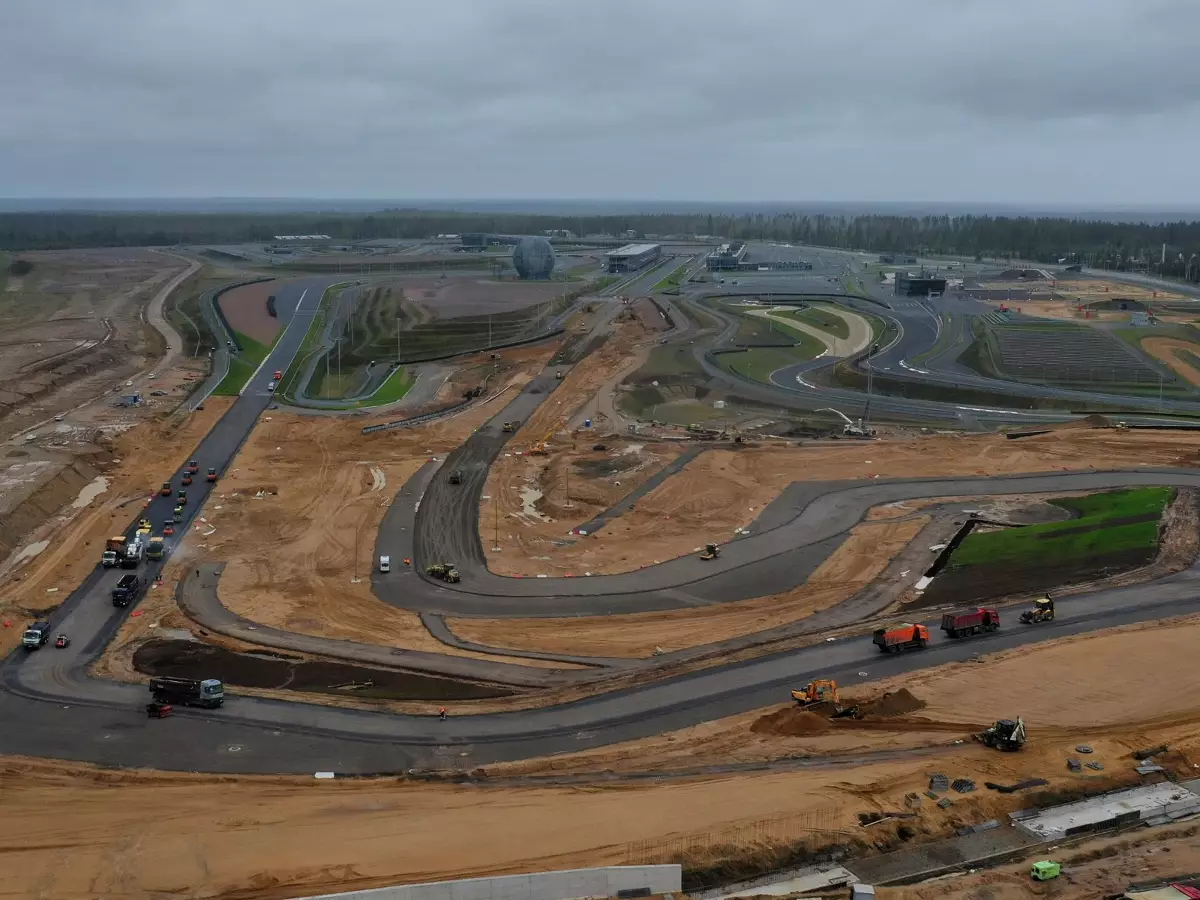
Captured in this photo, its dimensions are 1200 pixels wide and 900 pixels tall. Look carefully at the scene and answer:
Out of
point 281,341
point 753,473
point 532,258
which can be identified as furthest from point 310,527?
point 532,258

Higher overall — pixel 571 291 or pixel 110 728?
pixel 571 291

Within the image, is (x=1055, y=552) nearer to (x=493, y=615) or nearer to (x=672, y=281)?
(x=493, y=615)

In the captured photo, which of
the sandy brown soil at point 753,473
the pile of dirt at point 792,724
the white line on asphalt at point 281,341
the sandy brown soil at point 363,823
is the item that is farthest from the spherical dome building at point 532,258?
the sandy brown soil at point 363,823

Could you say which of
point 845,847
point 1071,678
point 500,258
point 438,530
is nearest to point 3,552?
point 438,530

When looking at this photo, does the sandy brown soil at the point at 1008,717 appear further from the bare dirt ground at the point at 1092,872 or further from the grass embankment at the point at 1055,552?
the grass embankment at the point at 1055,552

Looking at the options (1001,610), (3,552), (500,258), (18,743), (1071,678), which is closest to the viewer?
(18,743)

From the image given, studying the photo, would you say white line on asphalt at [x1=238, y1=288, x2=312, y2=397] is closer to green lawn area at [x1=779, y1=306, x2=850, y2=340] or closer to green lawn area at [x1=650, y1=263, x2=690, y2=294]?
green lawn area at [x1=650, y1=263, x2=690, y2=294]

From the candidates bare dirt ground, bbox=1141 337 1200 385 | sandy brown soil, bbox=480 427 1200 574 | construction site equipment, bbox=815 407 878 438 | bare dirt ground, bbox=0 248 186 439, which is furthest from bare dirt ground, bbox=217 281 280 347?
bare dirt ground, bbox=1141 337 1200 385

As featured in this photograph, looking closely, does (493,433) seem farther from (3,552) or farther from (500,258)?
(500,258)
